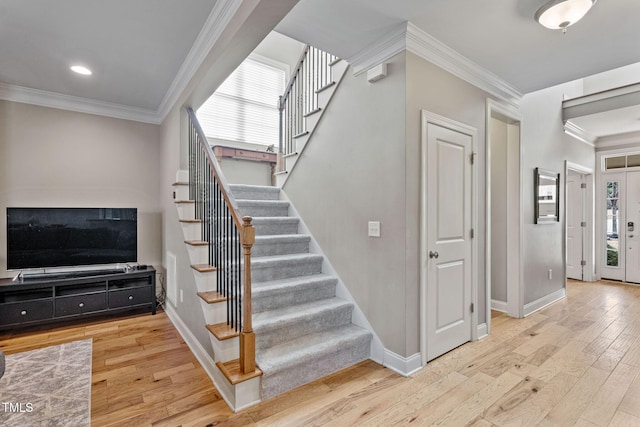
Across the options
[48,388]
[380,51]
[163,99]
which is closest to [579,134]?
[380,51]

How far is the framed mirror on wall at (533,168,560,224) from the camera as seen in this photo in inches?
155

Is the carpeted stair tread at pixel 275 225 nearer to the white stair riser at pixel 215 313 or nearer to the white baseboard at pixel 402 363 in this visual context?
the white stair riser at pixel 215 313

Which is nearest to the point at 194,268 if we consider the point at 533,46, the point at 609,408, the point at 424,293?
the point at 424,293

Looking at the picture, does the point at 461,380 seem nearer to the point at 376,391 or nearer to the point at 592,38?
the point at 376,391

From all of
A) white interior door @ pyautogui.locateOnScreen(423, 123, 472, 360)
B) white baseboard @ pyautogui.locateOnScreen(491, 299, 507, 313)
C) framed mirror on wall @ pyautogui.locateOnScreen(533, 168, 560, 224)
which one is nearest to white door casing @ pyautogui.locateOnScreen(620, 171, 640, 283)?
framed mirror on wall @ pyautogui.locateOnScreen(533, 168, 560, 224)

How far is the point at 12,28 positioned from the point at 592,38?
4413 millimetres

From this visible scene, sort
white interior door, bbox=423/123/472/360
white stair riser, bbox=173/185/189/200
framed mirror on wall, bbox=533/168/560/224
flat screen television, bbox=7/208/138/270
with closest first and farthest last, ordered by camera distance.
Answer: white interior door, bbox=423/123/472/360, white stair riser, bbox=173/185/189/200, flat screen television, bbox=7/208/138/270, framed mirror on wall, bbox=533/168/560/224

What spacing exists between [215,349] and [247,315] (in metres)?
0.50

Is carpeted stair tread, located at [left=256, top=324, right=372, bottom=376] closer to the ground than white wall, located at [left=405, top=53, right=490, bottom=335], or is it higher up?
closer to the ground

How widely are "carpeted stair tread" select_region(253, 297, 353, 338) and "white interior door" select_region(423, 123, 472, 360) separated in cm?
76

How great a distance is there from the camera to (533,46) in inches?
102

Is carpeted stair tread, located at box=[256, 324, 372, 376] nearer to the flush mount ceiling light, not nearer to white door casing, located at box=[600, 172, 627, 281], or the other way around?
the flush mount ceiling light

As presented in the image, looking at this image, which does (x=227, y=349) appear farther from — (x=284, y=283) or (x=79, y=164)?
(x=79, y=164)

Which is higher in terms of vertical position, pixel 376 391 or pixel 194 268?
pixel 194 268
